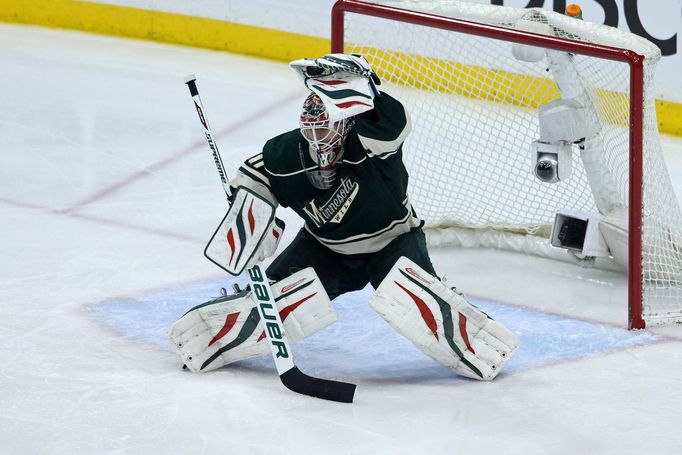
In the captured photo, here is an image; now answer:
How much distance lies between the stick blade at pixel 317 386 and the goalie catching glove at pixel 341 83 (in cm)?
62

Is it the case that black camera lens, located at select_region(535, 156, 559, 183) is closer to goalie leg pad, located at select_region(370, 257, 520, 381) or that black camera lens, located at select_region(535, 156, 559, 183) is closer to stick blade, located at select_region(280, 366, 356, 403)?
goalie leg pad, located at select_region(370, 257, 520, 381)

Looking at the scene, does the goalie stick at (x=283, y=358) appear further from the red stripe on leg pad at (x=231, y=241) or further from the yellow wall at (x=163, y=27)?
the yellow wall at (x=163, y=27)

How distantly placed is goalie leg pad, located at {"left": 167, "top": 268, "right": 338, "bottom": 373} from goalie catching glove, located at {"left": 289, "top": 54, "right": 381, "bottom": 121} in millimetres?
462

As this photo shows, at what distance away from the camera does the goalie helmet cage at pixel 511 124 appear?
3682mm

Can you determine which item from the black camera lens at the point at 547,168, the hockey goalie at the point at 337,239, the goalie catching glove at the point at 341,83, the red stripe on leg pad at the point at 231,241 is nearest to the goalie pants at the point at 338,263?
the hockey goalie at the point at 337,239

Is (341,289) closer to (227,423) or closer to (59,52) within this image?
(227,423)

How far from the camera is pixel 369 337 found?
11.9 ft

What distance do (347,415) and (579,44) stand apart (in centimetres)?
126

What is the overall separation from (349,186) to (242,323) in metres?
0.42

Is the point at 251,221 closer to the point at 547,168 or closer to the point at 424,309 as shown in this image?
the point at 424,309

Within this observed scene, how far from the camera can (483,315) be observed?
3.28m

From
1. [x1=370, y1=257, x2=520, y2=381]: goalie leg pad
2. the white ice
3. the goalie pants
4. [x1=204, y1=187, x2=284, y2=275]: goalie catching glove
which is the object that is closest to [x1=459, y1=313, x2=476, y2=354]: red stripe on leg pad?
[x1=370, y1=257, x2=520, y2=381]: goalie leg pad

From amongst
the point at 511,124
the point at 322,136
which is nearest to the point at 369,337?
the point at 322,136

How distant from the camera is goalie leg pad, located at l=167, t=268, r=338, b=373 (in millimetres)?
3262
